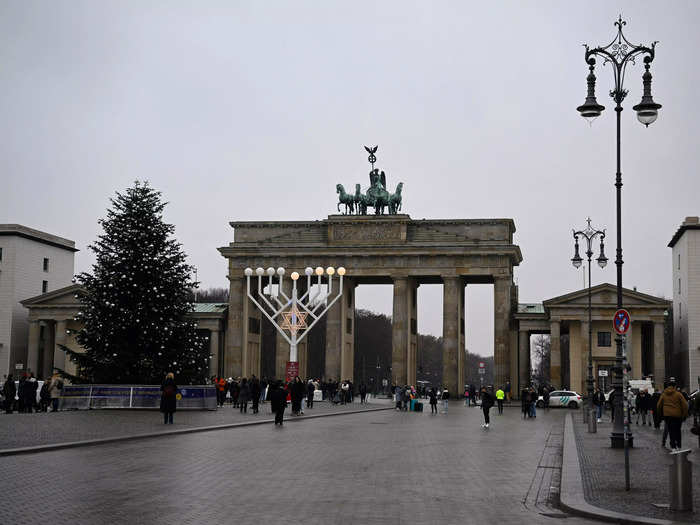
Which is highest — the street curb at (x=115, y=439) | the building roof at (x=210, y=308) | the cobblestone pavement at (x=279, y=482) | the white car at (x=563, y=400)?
the building roof at (x=210, y=308)

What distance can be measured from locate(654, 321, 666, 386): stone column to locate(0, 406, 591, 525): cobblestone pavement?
58.1 metres

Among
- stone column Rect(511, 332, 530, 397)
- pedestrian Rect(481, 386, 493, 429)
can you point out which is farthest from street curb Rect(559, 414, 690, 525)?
stone column Rect(511, 332, 530, 397)

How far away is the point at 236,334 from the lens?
92.1 metres

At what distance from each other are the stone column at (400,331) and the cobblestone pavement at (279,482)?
5944 cm

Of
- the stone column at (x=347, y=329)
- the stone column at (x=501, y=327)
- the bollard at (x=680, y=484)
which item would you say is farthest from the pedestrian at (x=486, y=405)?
the stone column at (x=347, y=329)

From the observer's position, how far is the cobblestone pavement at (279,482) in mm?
13945

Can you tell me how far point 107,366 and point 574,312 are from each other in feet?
163

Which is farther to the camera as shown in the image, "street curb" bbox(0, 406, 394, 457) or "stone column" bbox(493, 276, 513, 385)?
"stone column" bbox(493, 276, 513, 385)

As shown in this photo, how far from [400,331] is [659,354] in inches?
870

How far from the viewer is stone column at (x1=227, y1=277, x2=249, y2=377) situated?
91562 millimetres

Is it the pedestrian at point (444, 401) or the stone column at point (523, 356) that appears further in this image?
the stone column at point (523, 356)

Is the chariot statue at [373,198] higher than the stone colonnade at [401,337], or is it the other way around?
the chariot statue at [373,198]

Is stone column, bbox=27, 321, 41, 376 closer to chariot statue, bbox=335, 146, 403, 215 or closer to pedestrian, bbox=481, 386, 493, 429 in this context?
chariot statue, bbox=335, 146, 403, 215

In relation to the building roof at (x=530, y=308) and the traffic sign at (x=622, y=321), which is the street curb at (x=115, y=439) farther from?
the building roof at (x=530, y=308)
